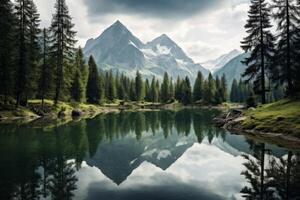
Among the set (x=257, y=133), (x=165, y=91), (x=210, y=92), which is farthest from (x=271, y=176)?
(x=165, y=91)

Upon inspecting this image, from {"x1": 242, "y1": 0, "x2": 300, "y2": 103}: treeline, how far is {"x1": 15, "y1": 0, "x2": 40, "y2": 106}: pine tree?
44.8m

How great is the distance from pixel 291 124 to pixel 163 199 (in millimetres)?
23303

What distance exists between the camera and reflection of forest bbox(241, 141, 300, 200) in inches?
573

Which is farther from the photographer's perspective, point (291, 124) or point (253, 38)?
point (253, 38)

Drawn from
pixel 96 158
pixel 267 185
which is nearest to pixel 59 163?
pixel 96 158

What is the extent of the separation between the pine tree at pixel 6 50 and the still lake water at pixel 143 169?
28.8 meters

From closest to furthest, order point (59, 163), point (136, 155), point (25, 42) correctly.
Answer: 1. point (59, 163)
2. point (136, 155)
3. point (25, 42)

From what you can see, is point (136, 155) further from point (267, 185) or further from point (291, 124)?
point (291, 124)

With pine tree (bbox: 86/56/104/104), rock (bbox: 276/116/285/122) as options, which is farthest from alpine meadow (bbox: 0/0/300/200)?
pine tree (bbox: 86/56/104/104)

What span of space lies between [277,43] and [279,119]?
21237 mm

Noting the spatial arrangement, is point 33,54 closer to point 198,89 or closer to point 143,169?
point 143,169

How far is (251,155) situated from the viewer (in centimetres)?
2525

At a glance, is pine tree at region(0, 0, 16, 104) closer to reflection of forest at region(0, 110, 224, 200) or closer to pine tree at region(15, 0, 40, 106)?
pine tree at region(15, 0, 40, 106)

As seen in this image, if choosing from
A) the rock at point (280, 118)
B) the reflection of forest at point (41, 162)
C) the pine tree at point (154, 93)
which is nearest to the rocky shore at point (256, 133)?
the rock at point (280, 118)
